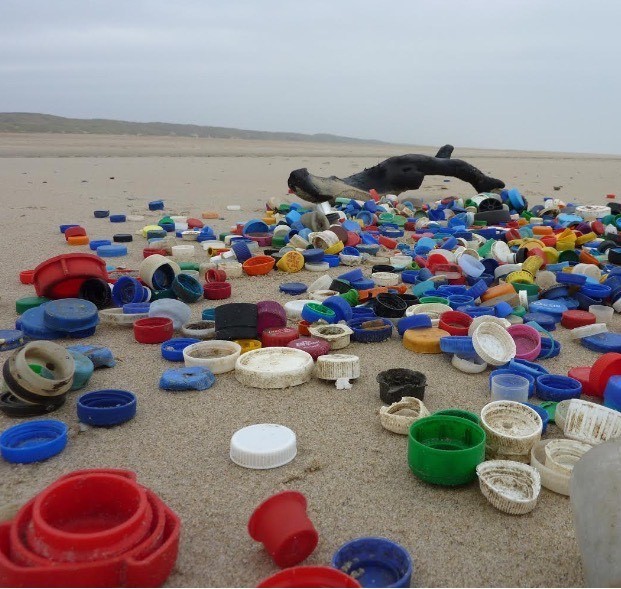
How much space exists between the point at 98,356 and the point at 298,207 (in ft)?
20.8

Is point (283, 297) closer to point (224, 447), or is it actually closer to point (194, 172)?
point (224, 447)

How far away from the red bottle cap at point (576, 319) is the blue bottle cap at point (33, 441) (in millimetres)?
3540

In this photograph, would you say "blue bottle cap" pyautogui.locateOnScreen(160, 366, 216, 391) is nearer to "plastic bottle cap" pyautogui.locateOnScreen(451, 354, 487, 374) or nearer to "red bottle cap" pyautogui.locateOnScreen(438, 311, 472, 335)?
"plastic bottle cap" pyautogui.locateOnScreen(451, 354, 487, 374)

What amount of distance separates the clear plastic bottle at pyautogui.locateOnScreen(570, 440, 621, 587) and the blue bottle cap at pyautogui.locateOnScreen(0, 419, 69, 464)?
208cm

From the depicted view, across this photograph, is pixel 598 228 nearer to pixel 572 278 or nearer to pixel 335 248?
pixel 572 278

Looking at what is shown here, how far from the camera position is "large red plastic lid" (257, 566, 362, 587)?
169 centimetres

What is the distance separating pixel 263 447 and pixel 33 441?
1.05 m

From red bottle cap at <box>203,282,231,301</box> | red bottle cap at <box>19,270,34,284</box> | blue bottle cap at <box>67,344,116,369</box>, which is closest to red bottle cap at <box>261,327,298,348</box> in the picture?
blue bottle cap at <box>67,344,116,369</box>

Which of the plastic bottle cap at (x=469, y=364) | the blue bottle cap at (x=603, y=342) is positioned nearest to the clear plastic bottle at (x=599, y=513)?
the plastic bottle cap at (x=469, y=364)

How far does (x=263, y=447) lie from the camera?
8.62 feet

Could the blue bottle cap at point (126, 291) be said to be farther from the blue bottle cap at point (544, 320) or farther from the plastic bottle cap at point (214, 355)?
the blue bottle cap at point (544, 320)

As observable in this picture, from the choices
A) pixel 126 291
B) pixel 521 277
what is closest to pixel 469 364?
pixel 521 277

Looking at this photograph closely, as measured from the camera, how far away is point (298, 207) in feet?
31.5

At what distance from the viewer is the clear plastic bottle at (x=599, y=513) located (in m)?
1.71
